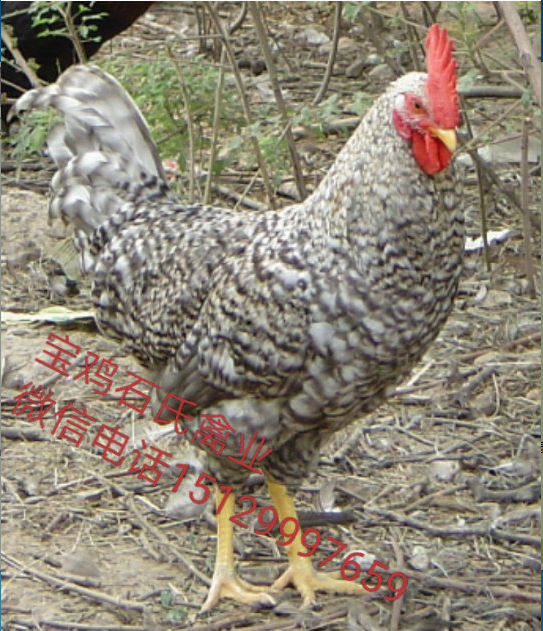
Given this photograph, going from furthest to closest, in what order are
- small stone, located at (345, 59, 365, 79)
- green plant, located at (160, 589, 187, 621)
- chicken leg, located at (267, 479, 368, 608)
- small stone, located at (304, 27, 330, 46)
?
1. small stone, located at (304, 27, 330, 46)
2. small stone, located at (345, 59, 365, 79)
3. chicken leg, located at (267, 479, 368, 608)
4. green plant, located at (160, 589, 187, 621)

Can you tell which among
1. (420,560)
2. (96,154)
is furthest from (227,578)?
(96,154)

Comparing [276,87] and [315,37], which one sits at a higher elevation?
[276,87]

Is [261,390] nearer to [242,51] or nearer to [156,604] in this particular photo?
[156,604]

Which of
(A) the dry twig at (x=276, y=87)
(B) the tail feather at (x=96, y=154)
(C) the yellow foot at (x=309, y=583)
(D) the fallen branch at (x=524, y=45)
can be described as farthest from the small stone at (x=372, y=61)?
(D) the fallen branch at (x=524, y=45)

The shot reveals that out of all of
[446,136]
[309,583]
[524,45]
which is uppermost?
[524,45]

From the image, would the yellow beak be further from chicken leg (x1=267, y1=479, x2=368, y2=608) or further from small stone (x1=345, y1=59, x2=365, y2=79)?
small stone (x1=345, y1=59, x2=365, y2=79)

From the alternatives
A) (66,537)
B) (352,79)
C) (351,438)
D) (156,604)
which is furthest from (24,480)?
(352,79)

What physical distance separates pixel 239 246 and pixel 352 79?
456 cm

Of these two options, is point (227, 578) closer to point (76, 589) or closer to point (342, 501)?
point (76, 589)

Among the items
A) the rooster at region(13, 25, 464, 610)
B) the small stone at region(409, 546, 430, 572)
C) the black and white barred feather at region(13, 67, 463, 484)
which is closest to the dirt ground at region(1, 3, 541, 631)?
the small stone at region(409, 546, 430, 572)

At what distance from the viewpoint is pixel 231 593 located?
13.8 ft

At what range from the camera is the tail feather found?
15.3ft

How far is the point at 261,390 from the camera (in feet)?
12.7

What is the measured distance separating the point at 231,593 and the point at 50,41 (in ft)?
14.1
